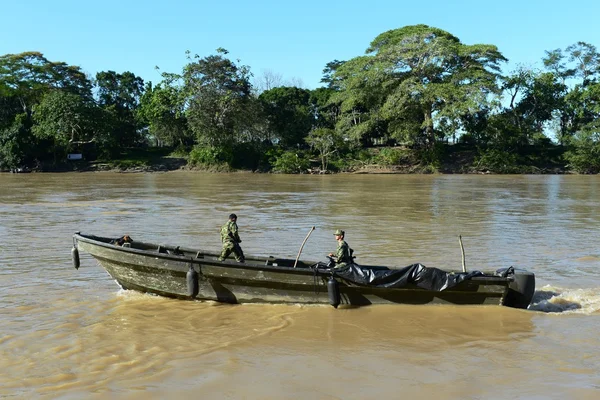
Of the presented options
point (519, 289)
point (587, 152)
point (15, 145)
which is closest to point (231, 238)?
point (519, 289)

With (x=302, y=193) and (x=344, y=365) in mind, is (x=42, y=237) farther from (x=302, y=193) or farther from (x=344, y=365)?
(x=302, y=193)

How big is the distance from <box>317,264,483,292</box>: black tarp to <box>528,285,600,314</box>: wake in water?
1459mm

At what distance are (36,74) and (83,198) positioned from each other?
136ft

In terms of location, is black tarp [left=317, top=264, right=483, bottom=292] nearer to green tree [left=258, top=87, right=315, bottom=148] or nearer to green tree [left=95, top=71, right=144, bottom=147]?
green tree [left=258, top=87, right=315, bottom=148]

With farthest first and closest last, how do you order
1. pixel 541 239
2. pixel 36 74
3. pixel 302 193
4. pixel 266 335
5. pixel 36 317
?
pixel 36 74, pixel 302 193, pixel 541 239, pixel 36 317, pixel 266 335

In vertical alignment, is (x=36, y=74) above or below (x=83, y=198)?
above

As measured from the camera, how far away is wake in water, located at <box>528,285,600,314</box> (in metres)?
8.94

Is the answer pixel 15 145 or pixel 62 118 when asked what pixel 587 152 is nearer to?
pixel 62 118

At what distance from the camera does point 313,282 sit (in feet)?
28.5

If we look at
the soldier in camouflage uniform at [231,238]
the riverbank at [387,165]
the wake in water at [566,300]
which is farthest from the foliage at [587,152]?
the soldier in camouflage uniform at [231,238]

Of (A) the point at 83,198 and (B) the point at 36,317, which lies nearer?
Result: (B) the point at 36,317

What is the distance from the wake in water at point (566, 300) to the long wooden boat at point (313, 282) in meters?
0.66

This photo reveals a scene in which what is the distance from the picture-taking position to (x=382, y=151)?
55312 mm

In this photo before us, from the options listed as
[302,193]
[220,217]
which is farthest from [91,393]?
[302,193]
